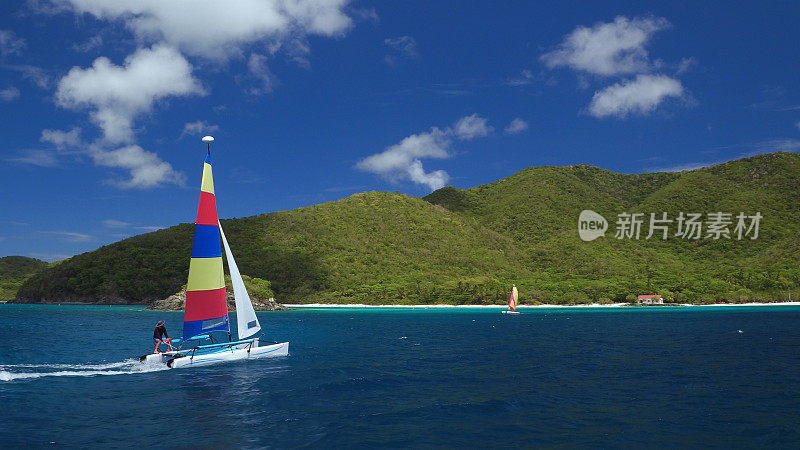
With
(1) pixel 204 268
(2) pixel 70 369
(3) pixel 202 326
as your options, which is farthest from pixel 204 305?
(2) pixel 70 369

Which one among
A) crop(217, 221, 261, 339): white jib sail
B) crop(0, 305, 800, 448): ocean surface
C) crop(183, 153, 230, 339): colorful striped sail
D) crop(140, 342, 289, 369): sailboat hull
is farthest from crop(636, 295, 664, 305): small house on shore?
crop(183, 153, 230, 339): colorful striped sail

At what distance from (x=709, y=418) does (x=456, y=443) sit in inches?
484

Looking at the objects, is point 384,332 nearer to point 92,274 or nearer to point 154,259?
point 154,259

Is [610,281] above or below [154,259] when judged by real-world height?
below

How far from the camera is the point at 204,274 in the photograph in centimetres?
3562

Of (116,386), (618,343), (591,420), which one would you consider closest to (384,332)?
(618,343)

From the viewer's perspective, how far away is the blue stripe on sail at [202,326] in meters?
35.6

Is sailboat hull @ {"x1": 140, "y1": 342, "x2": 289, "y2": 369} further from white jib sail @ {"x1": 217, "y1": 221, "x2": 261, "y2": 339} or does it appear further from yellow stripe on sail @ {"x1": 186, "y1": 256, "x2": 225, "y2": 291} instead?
yellow stripe on sail @ {"x1": 186, "y1": 256, "x2": 225, "y2": 291}

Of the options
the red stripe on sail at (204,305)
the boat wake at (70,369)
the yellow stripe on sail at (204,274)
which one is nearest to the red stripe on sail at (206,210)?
the yellow stripe on sail at (204,274)

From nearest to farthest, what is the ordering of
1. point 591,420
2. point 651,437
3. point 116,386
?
point 651,437 → point 591,420 → point 116,386

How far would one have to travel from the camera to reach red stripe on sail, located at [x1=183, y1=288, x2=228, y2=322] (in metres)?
35.5

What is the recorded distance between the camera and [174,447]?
18.9 metres

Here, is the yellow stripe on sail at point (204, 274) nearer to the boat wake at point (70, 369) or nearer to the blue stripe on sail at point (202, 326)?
the blue stripe on sail at point (202, 326)

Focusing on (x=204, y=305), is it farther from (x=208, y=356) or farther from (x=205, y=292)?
(x=208, y=356)
